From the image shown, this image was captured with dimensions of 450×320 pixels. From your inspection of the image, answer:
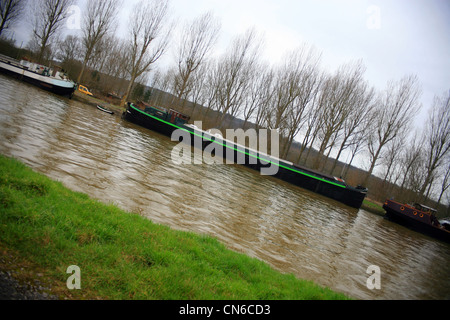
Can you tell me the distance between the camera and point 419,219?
1469 cm

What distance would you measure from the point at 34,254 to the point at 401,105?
89.1ft

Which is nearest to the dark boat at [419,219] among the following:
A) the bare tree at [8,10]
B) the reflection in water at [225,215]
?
the reflection in water at [225,215]

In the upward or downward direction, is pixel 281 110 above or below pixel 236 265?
above

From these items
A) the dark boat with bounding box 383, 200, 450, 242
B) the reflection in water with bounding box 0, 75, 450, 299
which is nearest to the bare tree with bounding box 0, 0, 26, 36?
the reflection in water with bounding box 0, 75, 450, 299

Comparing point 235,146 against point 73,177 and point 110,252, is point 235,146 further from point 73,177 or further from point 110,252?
point 110,252

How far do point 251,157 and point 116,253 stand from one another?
1654 cm

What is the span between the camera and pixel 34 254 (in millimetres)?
2303

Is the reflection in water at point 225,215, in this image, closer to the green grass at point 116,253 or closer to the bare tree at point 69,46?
the green grass at point 116,253

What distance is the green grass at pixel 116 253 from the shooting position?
2322 millimetres

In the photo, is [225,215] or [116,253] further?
[225,215]

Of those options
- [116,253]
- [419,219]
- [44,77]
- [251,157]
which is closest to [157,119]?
[251,157]

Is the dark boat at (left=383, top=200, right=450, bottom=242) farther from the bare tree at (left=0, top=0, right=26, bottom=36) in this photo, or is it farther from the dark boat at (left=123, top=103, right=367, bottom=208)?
the bare tree at (left=0, top=0, right=26, bottom=36)

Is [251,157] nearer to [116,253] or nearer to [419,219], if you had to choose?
[419,219]
